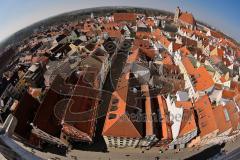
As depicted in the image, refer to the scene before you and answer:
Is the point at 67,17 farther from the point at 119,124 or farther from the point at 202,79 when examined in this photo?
the point at 119,124

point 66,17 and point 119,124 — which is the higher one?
point 66,17

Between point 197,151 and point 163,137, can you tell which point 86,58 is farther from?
point 197,151

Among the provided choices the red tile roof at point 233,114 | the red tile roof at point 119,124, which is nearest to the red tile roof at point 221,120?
the red tile roof at point 233,114

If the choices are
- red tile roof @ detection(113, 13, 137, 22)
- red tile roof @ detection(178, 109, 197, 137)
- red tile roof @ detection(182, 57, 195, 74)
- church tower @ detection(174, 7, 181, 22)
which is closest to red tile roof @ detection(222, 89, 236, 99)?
red tile roof @ detection(182, 57, 195, 74)

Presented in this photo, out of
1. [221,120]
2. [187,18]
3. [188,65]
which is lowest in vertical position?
[221,120]

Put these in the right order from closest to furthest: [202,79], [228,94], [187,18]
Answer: [228,94] < [202,79] < [187,18]

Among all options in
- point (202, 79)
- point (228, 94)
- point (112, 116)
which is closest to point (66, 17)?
point (112, 116)

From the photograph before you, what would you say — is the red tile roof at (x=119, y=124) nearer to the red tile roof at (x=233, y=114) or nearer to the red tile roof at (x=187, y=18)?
the red tile roof at (x=233, y=114)

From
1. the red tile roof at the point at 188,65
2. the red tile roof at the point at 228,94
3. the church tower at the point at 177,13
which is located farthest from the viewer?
the church tower at the point at 177,13

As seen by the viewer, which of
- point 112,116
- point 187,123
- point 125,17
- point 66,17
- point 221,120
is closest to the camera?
point 112,116

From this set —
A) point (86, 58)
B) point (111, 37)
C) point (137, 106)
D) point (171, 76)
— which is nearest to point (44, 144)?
point (137, 106)

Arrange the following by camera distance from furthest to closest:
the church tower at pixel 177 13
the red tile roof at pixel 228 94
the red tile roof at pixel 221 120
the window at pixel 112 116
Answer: the church tower at pixel 177 13 < the red tile roof at pixel 228 94 < the red tile roof at pixel 221 120 < the window at pixel 112 116
